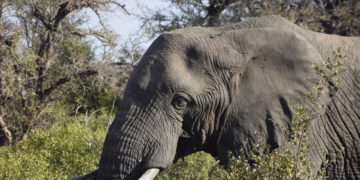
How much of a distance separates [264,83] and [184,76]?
506mm

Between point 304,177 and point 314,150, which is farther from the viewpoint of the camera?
point 314,150

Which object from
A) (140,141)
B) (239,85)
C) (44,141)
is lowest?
(44,141)

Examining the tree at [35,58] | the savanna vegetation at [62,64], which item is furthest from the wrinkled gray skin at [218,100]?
the tree at [35,58]

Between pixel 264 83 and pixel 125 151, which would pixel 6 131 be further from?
pixel 264 83

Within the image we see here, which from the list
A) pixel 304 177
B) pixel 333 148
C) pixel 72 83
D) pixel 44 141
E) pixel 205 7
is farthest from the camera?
pixel 205 7

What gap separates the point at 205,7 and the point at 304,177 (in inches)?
301

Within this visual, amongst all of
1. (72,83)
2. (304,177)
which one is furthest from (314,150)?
(72,83)

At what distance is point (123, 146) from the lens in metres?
3.08

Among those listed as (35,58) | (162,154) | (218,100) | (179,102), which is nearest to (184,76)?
(179,102)

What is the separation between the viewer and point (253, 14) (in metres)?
9.82

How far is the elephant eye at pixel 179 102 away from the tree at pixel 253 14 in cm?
662

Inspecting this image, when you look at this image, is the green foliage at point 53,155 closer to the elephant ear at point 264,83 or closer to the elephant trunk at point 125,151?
the elephant trunk at point 125,151

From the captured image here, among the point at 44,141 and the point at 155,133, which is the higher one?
the point at 155,133

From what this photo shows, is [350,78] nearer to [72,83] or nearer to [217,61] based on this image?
[217,61]
